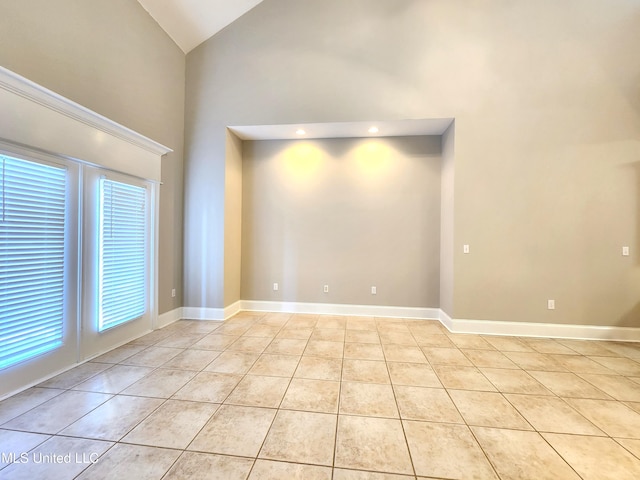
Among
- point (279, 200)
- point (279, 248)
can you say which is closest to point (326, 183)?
point (279, 200)

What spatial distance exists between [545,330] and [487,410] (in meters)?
2.33

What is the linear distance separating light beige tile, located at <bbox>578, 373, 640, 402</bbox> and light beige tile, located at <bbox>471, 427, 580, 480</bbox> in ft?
3.84

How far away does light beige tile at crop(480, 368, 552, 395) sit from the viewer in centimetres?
218

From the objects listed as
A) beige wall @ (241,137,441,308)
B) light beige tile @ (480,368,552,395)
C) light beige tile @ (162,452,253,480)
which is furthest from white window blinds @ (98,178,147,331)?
light beige tile @ (480,368,552,395)

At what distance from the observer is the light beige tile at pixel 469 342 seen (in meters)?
3.07

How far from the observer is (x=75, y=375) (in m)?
2.34

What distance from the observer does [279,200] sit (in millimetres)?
4438

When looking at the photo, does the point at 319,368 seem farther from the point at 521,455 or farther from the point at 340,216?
the point at 340,216

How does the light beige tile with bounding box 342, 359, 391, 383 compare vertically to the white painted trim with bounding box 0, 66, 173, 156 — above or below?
below

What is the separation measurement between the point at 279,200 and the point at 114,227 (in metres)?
2.32

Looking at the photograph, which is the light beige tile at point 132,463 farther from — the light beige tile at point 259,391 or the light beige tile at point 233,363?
the light beige tile at point 233,363

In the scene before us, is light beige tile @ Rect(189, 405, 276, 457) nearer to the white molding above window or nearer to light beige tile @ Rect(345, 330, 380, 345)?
light beige tile @ Rect(345, 330, 380, 345)

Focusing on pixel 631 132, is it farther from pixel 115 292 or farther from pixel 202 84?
pixel 115 292

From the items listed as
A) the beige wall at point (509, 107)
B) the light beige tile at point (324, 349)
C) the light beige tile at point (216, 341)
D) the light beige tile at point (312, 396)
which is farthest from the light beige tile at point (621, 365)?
the light beige tile at point (216, 341)
